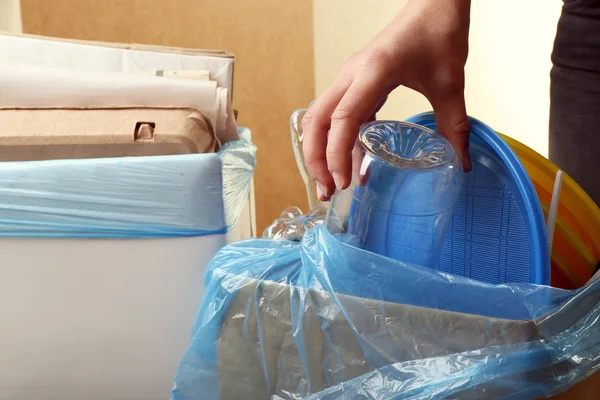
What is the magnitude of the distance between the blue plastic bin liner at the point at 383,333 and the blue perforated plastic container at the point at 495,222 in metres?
0.06

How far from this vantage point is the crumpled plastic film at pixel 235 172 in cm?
123

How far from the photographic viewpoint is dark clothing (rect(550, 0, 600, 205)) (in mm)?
868

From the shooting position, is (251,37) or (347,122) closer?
(347,122)

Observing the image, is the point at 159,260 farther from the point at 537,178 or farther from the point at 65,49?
the point at 65,49

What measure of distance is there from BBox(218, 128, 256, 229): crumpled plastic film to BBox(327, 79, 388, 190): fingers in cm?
61

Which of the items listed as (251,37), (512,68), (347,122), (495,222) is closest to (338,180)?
(347,122)

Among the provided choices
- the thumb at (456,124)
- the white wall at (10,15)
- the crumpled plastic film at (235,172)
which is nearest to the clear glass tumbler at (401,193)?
the thumb at (456,124)

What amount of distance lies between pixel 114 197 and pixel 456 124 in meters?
0.56

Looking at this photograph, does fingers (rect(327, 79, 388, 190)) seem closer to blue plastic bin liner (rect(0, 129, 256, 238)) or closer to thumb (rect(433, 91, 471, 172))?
thumb (rect(433, 91, 471, 172))

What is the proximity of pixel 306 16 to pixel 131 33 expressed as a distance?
79 centimetres

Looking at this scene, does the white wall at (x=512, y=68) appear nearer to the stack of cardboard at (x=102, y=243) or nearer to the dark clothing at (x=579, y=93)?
the dark clothing at (x=579, y=93)

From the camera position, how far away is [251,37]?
277 cm

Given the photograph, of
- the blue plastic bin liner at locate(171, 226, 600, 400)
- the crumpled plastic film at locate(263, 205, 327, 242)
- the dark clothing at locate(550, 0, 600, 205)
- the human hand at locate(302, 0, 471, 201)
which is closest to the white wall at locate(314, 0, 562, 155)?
the dark clothing at locate(550, 0, 600, 205)

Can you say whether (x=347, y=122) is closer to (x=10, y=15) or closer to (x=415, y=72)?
(x=415, y=72)
